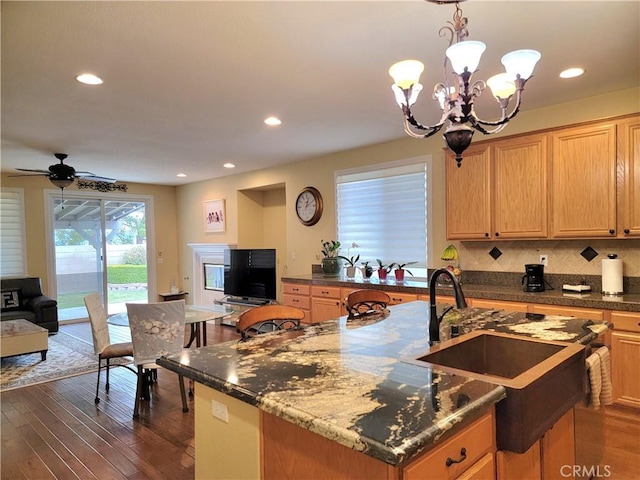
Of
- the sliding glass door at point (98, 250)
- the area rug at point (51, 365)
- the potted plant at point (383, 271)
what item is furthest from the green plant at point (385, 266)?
the sliding glass door at point (98, 250)

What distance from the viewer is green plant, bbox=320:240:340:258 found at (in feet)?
17.8

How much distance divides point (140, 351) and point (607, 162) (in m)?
4.01

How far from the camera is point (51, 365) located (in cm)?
471

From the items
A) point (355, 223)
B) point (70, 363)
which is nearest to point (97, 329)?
point (70, 363)

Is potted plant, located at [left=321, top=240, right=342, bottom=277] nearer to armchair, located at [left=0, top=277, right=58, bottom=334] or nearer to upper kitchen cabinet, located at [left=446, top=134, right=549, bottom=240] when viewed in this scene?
upper kitchen cabinet, located at [left=446, top=134, right=549, bottom=240]

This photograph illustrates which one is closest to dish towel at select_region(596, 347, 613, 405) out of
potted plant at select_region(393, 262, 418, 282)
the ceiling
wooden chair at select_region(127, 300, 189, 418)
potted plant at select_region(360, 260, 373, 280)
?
the ceiling

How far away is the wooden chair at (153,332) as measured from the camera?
3213mm

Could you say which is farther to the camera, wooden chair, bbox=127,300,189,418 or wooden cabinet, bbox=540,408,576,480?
wooden chair, bbox=127,300,189,418

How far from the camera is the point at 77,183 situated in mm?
7359

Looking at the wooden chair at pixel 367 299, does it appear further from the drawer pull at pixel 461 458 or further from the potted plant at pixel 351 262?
the potted plant at pixel 351 262

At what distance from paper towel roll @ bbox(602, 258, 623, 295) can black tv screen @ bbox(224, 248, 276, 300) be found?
169 inches

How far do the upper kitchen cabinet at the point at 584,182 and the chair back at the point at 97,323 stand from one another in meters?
4.03

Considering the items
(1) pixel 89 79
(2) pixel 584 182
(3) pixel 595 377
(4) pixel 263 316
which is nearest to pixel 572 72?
(2) pixel 584 182

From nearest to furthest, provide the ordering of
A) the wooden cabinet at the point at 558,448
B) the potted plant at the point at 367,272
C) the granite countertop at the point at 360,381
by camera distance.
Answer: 1. the granite countertop at the point at 360,381
2. the wooden cabinet at the point at 558,448
3. the potted plant at the point at 367,272
